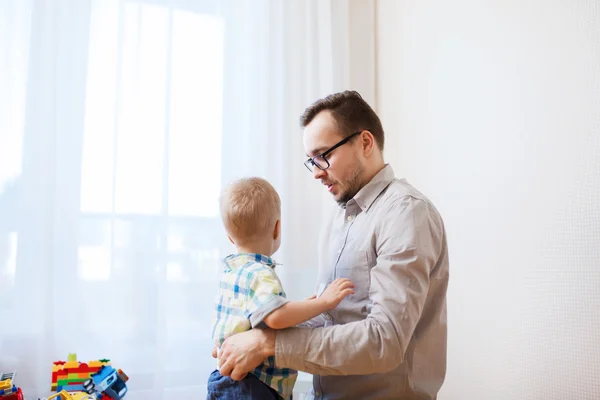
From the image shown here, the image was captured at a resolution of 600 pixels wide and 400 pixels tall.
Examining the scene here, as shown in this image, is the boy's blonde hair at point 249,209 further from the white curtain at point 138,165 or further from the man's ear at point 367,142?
the white curtain at point 138,165

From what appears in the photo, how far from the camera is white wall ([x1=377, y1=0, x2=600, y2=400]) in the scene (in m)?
1.69

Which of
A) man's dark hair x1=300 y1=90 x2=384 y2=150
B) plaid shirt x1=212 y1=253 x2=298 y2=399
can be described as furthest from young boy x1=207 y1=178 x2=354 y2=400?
man's dark hair x1=300 y1=90 x2=384 y2=150

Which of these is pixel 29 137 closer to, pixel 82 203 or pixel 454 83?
pixel 82 203

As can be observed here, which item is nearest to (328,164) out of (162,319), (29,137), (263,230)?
(263,230)

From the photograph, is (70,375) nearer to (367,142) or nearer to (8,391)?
(8,391)

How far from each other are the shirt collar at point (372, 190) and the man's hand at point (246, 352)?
1.64 feet

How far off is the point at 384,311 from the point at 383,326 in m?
0.04

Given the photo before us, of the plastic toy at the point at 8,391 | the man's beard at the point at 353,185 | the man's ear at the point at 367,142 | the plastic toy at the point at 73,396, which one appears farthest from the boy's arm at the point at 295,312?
the plastic toy at the point at 8,391

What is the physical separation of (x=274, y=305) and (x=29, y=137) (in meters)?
1.43

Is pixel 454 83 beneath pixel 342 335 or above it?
above

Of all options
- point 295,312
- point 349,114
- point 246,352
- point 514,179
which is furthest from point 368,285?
point 514,179

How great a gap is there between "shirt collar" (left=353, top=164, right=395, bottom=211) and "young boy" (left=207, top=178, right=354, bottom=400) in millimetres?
273

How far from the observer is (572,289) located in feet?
5.56

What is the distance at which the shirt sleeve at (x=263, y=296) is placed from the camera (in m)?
1.29
